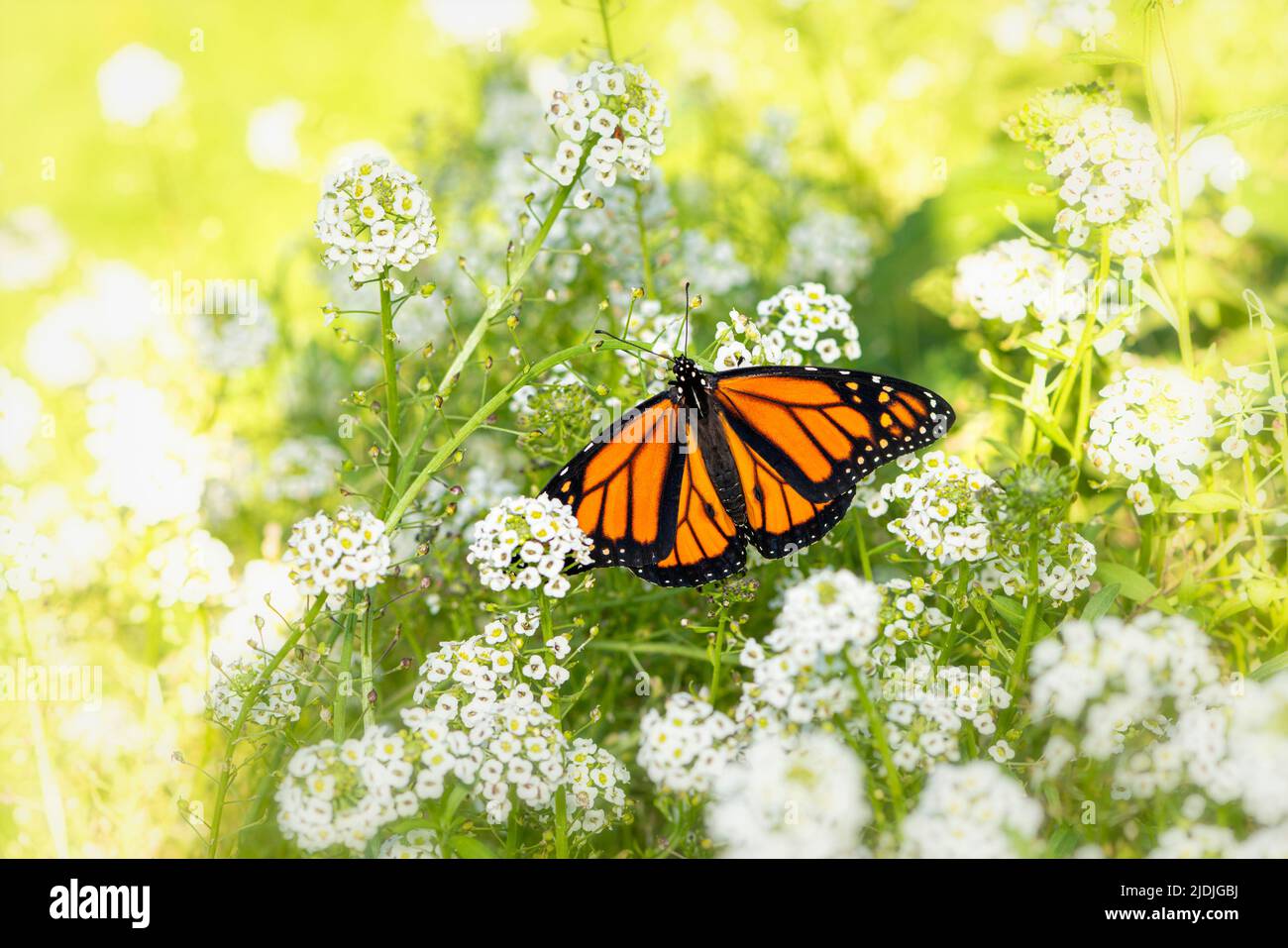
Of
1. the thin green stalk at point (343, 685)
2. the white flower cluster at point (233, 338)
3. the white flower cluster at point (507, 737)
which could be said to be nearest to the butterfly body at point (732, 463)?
the white flower cluster at point (507, 737)

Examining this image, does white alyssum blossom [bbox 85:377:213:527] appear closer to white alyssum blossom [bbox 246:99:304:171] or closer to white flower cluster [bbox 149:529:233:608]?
white flower cluster [bbox 149:529:233:608]

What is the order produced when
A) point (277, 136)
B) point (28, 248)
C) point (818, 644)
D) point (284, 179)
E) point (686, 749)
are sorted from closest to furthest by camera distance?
point (818, 644), point (686, 749), point (28, 248), point (277, 136), point (284, 179)

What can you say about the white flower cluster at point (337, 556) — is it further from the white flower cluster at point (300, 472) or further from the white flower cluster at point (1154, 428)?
the white flower cluster at point (1154, 428)

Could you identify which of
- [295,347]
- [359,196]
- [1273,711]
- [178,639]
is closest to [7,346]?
[295,347]

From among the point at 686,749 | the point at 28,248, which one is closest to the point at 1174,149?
the point at 686,749

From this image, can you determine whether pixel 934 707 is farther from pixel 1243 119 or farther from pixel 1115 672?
pixel 1243 119

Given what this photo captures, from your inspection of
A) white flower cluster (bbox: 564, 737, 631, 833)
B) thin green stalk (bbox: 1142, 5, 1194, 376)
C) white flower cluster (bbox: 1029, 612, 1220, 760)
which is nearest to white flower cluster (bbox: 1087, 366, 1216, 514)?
thin green stalk (bbox: 1142, 5, 1194, 376)

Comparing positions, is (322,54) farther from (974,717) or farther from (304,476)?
(974,717)
